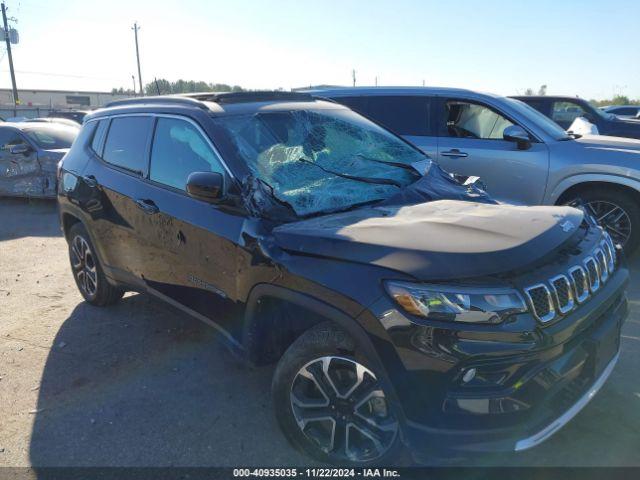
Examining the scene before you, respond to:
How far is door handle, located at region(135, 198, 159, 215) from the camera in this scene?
11.1 feet

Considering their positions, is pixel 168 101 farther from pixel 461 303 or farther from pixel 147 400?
pixel 461 303

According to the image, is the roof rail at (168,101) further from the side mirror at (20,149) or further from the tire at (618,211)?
the side mirror at (20,149)

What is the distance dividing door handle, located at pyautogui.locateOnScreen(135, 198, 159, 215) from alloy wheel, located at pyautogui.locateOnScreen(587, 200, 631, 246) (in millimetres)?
4361

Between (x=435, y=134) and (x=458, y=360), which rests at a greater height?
(x=435, y=134)

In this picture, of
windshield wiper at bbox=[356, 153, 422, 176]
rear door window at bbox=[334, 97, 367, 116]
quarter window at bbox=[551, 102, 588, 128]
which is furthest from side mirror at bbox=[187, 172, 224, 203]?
quarter window at bbox=[551, 102, 588, 128]

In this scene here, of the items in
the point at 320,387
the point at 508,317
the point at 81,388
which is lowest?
the point at 81,388

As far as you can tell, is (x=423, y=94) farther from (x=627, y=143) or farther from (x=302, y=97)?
(x=302, y=97)

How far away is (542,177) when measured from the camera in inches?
214

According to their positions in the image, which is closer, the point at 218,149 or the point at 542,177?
the point at 218,149

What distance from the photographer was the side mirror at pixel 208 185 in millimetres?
2752

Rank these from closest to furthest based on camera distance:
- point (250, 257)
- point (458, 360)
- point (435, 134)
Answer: point (458, 360) < point (250, 257) < point (435, 134)

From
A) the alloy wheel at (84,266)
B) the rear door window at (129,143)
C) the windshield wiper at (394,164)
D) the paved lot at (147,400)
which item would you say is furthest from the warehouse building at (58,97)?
the windshield wiper at (394,164)

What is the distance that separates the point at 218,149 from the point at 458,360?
Answer: 1.83 m

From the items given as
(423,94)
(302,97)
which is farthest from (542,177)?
(302,97)
